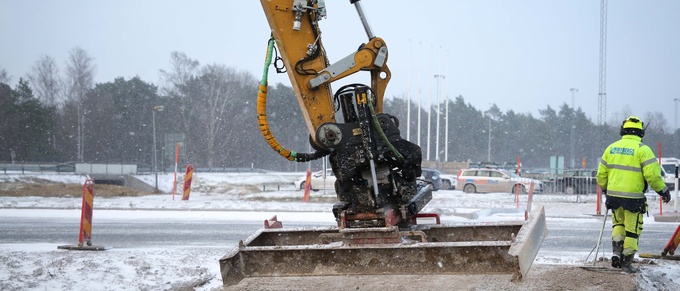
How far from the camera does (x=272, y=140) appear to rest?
289 inches

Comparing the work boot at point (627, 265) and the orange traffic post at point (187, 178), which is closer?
the work boot at point (627, 265)

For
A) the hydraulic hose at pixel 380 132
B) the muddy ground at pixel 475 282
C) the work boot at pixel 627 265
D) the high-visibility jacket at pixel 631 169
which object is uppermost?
the hydraulic hose at pixel 380 132

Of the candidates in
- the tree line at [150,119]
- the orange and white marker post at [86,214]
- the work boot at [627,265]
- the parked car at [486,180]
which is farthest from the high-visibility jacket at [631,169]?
the tree line at [150,119]

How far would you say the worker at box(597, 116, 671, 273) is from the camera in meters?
7.85

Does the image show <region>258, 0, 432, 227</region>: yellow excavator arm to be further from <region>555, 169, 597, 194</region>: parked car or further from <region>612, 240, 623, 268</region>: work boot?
<region>555, 169, 597, 194</region>: parked car

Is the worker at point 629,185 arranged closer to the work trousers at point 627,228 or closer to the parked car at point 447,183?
the work trousers at point 627,228

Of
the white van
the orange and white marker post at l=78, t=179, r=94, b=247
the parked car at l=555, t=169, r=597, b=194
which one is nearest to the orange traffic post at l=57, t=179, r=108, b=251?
the orange and white marker post at l=78, t=179, r=94, b=247

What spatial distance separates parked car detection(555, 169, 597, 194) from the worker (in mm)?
18755

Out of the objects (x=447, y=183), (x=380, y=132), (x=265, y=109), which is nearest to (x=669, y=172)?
(x=447, y=183)

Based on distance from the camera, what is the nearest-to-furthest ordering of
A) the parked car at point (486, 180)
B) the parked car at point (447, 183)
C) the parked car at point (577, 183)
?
the parked car at point (577, 183) < the parked car at point (486, 180) < the parked car at point (447, 183)

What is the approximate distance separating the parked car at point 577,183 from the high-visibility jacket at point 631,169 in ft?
61.6

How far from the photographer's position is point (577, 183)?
26891 mm

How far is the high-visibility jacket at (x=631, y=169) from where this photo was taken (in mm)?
7836

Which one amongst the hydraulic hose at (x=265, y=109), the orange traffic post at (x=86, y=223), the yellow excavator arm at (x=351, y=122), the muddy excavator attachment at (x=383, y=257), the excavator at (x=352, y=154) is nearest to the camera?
the muddy excavator attachment at (x=383, y=257)
